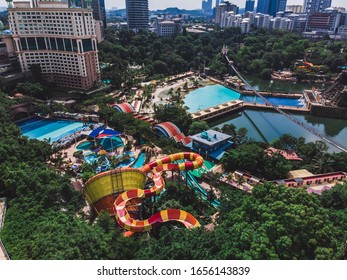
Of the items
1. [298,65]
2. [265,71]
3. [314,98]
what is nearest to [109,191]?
[314,98]

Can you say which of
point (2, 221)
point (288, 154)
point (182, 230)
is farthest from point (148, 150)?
point (182, 230)

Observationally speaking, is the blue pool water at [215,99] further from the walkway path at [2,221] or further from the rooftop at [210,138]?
the walkway path at [2,221]

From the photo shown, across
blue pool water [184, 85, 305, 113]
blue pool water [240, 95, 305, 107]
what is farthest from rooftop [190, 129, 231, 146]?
blue pool water [240, 95, 305, 107]

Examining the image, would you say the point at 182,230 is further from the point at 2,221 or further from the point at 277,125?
the point at 277,125

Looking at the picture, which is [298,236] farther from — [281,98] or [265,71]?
[265,71]

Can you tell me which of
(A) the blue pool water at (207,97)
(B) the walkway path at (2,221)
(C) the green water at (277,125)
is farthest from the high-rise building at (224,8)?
(B) the walkway path at (2,221)
